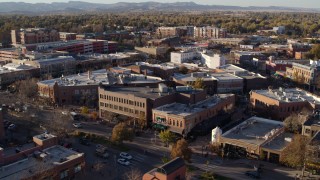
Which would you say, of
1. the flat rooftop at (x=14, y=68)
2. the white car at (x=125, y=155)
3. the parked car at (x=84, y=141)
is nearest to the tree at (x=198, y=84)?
the parked car at (x=84, y=141)

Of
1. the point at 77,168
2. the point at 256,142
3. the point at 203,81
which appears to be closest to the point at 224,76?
the point at 203,81

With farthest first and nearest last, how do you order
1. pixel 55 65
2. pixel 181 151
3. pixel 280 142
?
pixel 55 65 < pixel 280 142 < pixel 181 151

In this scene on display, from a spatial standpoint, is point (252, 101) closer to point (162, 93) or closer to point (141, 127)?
point (162, 93)

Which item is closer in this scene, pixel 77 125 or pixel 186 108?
pixel 186 108

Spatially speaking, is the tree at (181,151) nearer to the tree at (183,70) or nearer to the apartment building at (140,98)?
the apartment building at (140,98)

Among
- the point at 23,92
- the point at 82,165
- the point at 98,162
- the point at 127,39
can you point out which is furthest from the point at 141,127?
the point at 127,39

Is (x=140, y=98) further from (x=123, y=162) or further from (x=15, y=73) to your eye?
(x=15, y=73)
